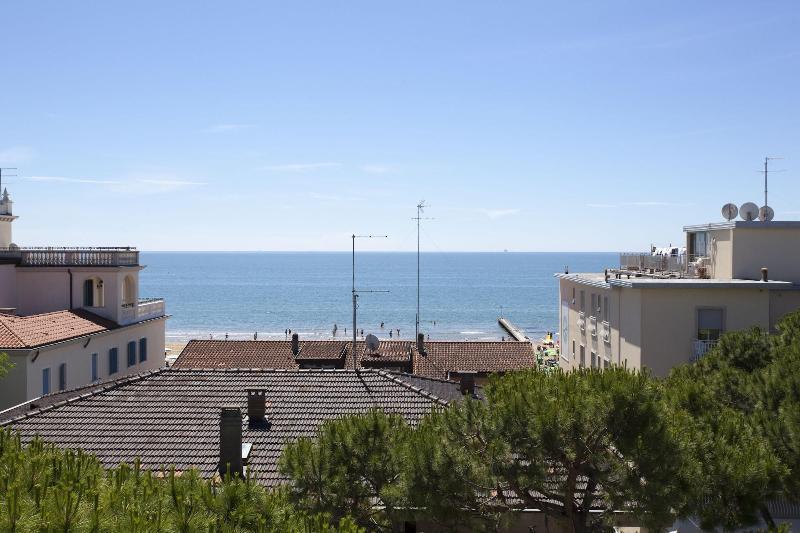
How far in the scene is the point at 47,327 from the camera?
3350cm

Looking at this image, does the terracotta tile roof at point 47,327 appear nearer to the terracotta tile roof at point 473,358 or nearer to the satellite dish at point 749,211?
the terracotta tile roof at point 473,358

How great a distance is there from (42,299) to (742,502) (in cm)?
3454

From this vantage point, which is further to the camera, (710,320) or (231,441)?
(710,320)

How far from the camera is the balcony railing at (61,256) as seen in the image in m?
39.6

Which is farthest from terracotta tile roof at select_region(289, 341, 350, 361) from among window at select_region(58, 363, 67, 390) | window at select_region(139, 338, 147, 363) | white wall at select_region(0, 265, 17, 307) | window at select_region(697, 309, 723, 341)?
window at select_region(697, 309, 723, 341)

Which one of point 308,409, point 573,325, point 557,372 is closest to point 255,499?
point 557,372

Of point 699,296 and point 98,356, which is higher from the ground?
point 699,296

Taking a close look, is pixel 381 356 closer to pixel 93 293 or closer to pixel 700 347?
pixel 93 293

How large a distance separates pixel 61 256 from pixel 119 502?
35809mm

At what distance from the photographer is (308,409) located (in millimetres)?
19453

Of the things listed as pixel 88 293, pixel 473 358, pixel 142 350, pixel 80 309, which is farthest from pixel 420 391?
pixel 142 350

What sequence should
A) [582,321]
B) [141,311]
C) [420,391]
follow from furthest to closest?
[141,311] < [582,321] < [420,391]

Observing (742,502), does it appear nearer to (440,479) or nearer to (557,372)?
(557,372)

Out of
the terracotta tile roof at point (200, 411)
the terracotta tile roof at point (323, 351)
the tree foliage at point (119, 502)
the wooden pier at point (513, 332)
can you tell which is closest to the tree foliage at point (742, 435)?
the terracotta tile roof at point (200, 411)
